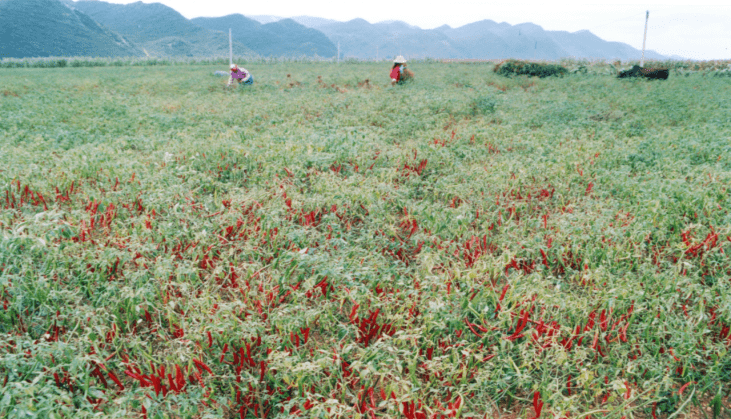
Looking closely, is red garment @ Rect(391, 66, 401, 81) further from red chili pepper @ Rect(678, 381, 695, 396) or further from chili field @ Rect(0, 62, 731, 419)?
red chili pepper @ Rect(678, 381, 695, 396)

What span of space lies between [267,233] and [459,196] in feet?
9.07

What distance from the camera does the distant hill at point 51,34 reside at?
89312 mm

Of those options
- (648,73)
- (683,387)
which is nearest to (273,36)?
(648,73)

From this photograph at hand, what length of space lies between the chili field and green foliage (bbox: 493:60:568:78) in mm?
18068

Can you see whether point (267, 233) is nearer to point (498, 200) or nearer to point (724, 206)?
point (498, 200)

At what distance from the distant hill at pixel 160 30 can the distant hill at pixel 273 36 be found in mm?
24034

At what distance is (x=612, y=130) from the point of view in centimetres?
927

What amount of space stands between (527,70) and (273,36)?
164421mm

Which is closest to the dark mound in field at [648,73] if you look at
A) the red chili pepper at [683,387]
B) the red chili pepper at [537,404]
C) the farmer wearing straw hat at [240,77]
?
the farmer wearing straw hat at [240,77]

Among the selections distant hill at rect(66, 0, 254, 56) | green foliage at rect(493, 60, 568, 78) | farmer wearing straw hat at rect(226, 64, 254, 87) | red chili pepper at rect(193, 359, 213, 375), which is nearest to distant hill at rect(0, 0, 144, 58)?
distant hill at rect(66, 0, 254, 56)

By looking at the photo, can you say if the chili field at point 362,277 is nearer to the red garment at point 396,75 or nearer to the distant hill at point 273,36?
the red garment at point 396,75

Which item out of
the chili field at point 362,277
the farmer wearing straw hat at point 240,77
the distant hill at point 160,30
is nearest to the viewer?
the chili field at point 362,277

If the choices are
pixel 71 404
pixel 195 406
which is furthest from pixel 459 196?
pixel 71 404

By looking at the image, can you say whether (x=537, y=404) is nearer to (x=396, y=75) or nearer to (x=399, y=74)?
(x=396, y=75)
